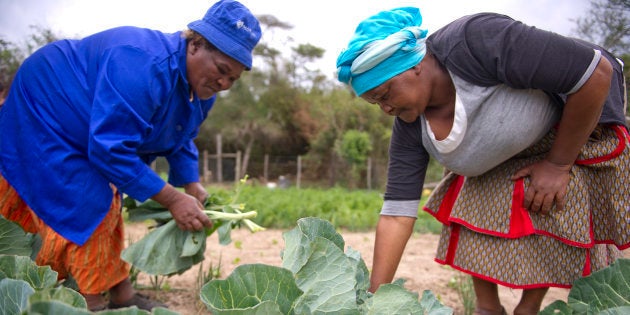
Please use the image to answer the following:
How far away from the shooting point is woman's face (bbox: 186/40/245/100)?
2.18m

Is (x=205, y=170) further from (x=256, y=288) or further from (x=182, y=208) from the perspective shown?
(x=256, y=288)

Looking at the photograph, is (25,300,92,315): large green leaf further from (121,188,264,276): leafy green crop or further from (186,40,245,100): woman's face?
(121,188,264,276): leafy green crop

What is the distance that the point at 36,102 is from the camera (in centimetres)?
212

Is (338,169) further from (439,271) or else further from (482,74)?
(482,74)

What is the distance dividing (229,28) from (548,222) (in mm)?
1554

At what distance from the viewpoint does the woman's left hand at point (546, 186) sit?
1.66m

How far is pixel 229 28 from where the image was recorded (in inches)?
84.6

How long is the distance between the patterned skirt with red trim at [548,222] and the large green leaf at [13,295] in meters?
1.57

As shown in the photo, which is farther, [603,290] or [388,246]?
[388,246]

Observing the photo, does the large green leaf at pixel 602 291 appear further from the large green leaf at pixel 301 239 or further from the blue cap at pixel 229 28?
the blue cap at pixel 229 28

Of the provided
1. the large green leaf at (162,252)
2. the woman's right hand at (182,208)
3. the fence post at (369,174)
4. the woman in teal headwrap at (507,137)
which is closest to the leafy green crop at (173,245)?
the large green leaf at (162,252)

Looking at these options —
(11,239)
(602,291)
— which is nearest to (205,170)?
(11,239)

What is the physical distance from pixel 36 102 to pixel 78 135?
0.78 ft

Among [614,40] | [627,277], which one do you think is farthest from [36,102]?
[614,40]
